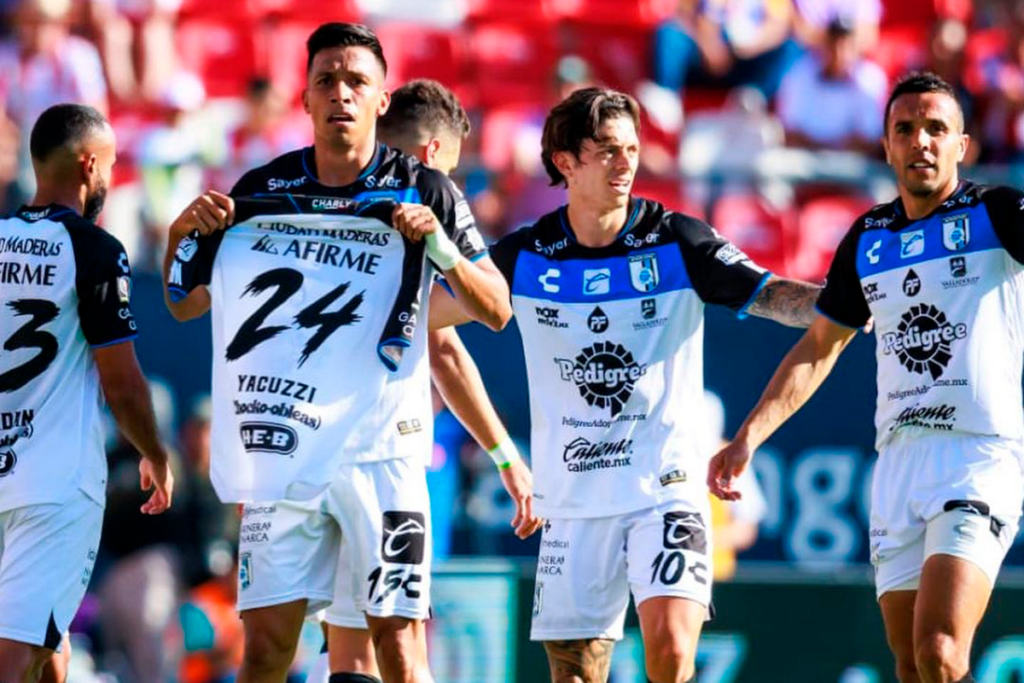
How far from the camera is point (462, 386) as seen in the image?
802cm

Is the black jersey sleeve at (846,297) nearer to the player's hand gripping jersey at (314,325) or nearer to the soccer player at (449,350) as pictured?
the soccer player at (449,350)

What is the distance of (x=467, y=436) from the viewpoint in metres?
11.5

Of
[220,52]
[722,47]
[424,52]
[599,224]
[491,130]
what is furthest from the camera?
[424,52]

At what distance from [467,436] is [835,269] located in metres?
3.94

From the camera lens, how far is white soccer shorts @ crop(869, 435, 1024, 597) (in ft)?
24.4

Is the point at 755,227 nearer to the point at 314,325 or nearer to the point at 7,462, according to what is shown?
the point at 314,325

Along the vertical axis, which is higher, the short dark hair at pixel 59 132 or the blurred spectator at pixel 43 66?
the blurred spectator at pixel 43 66

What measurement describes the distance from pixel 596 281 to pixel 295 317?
1538 mm

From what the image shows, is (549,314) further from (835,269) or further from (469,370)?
(835,269)

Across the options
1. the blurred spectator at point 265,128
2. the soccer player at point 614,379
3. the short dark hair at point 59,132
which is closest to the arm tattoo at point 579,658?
the soccer player at point 614,379

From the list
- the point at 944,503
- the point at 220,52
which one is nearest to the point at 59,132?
the point at 944,503

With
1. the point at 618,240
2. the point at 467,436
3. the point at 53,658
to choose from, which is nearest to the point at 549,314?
the point at 618,240

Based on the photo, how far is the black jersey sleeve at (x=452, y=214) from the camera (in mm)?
6980

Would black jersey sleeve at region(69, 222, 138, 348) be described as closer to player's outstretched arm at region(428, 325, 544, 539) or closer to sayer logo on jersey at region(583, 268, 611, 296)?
player's outstretched arm at region(428, 325, 544, 539)
